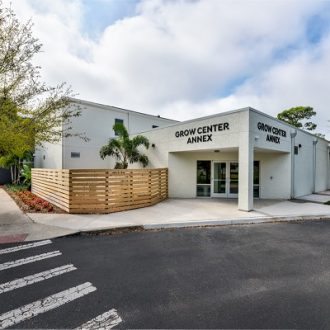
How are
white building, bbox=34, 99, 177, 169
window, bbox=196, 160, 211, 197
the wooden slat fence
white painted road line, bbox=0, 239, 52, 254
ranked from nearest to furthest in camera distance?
white painted road line, bbox=0, 239, 52, 254 → the wooden slat fence → window, bbox=196, 160, 211, 197 → white building, bbox=34, 99, 177, 169

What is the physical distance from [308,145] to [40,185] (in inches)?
705

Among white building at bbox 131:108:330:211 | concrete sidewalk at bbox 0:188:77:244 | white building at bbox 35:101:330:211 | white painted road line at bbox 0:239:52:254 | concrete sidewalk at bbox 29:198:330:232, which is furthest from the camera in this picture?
white building at bbox 131:108:330:211

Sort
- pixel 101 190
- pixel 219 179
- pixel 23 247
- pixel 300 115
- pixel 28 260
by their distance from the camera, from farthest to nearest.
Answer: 1. pixel 300 115
2. pixel 219 179
3. pixel 101 190
4. pixel 23 247
5. pixel 28 260

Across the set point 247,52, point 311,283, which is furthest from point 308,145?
point 311,283

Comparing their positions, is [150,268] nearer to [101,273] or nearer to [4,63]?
[101,273]

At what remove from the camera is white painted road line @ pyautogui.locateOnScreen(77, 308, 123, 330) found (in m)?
2.48

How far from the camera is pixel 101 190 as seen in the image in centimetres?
816

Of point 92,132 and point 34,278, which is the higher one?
point 92,132

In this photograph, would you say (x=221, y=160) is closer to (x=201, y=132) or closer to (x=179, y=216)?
(x=201, y=132)

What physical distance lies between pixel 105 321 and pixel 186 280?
1.51 meters

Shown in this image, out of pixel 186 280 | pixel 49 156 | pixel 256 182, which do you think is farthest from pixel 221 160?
pixel 49 156

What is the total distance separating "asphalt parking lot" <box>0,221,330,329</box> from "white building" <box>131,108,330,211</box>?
5.56m

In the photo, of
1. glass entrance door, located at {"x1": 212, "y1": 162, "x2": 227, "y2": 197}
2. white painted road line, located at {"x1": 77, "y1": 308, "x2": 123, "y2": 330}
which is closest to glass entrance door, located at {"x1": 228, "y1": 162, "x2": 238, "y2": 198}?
glass entrance door, located at {"x1": 212, "y1": 162, "x2": 227, "y2": 197}

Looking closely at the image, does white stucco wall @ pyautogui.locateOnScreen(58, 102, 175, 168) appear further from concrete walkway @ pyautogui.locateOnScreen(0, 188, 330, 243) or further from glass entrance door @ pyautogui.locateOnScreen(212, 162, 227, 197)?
glass entrance door @ pyautogui.locateOnScreen(212, 162, 227, 197)
